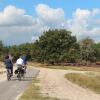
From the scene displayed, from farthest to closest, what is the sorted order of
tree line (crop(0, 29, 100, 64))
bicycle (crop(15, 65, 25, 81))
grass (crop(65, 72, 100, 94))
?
tree line (crop(0, 29, 100, 64)), bicycle (crop(15, 65, 25, 81)), grass (crop(65, 72, 100, 94))

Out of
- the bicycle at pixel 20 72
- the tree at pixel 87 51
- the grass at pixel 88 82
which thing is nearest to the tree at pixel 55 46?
the tree at pixel 87 51

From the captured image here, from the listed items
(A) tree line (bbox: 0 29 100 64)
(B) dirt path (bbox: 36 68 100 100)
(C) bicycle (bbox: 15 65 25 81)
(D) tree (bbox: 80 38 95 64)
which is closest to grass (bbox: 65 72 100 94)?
(B) dirt path (bbox: 36 68 100 100)

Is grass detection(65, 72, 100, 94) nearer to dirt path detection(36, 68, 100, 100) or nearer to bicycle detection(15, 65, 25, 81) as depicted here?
dirt path detection(36, 68, 100, 100)

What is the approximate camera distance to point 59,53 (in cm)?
11400

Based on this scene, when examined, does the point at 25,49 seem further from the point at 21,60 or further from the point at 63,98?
the point at 63,98

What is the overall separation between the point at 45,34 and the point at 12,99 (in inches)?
3888

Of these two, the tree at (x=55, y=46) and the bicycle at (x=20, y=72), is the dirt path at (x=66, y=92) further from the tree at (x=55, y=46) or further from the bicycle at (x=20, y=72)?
the tree at (x=55, y=46)

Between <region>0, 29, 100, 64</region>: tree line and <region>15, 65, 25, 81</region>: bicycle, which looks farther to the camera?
<region>0, 29, 100, 64</region>: tree line

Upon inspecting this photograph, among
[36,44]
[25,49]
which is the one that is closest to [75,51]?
[36,44]

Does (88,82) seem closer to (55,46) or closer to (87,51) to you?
Result: (55,46)

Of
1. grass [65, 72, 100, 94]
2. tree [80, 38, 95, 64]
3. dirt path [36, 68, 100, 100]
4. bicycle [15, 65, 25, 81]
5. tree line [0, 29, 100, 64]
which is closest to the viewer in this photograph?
dirt path [36, 68, 100, 100]

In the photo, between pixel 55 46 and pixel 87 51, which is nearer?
pixel 55 46

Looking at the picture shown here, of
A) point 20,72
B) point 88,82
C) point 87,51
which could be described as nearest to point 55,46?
point 87,51

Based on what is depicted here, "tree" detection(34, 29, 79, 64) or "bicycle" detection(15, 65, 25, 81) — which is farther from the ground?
"tree" detection(34, 29, 79, 64)
